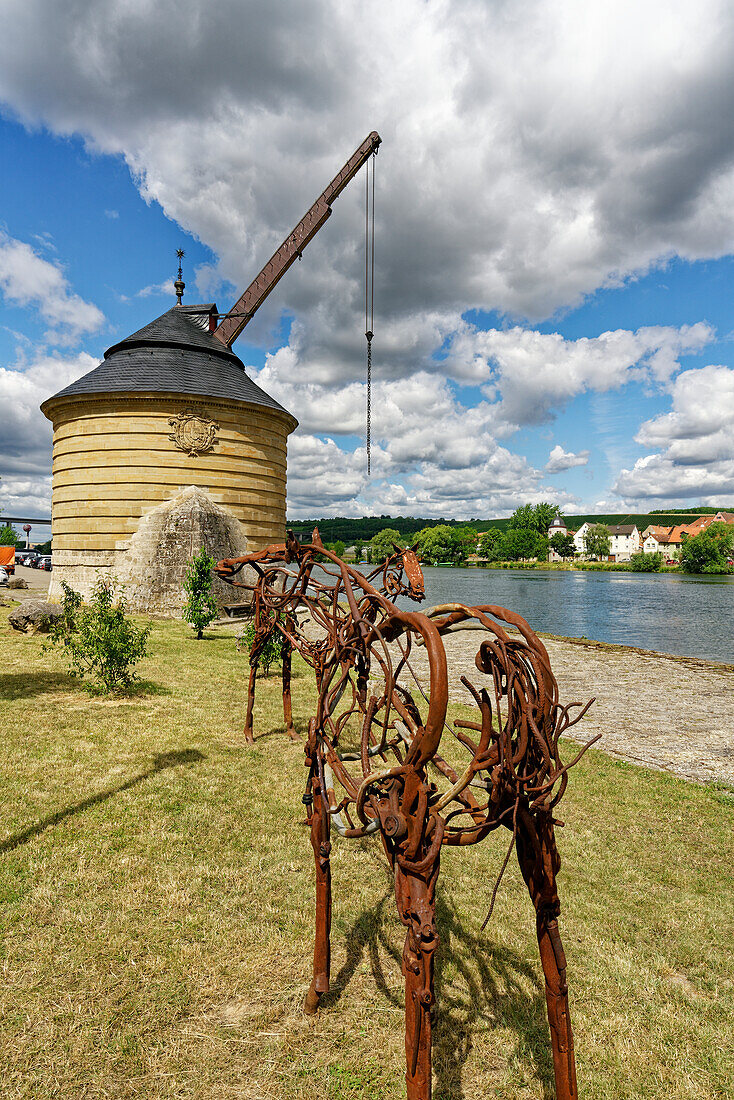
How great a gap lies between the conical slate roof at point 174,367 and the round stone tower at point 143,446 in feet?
0.18

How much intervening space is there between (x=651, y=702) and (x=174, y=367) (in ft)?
67.3

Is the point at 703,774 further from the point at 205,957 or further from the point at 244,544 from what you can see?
the point at 244,544

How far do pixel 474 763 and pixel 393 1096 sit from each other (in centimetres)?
210

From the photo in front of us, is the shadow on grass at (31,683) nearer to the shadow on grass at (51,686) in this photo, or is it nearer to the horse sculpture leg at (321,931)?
the shadow on grass at (51,686)

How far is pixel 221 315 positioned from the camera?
2594 centimetres

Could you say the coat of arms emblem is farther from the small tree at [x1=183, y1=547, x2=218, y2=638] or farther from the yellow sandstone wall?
the small tree at [x1=183, y1=547, x2=218, y2=638]

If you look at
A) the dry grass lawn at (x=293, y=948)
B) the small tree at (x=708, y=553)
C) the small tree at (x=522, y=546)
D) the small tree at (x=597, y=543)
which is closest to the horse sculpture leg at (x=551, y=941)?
the dry grass lawn at (x=293, y=948)

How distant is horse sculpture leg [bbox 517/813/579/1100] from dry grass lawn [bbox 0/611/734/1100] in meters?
0.85

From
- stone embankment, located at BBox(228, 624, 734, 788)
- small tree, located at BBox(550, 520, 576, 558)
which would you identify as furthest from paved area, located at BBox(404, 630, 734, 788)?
small tree, located at BBox(550, 520, 576, 558)

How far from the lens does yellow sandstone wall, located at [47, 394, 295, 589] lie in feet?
68.7

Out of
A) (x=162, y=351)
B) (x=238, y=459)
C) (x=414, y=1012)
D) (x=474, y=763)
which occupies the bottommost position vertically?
(x=414, y=1012)

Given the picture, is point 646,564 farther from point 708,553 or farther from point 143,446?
point 143,446

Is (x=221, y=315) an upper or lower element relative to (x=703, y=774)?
upper

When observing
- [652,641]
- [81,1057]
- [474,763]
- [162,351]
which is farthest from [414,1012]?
[162,351]
